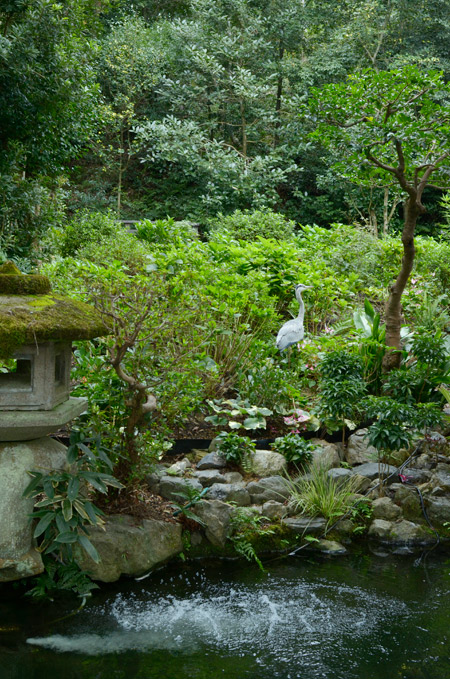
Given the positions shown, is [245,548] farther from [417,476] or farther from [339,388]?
[417,476]

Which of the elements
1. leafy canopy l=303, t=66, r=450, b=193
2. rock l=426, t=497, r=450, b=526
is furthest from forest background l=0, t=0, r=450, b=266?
rock l=426, t=497, r=450, b=526

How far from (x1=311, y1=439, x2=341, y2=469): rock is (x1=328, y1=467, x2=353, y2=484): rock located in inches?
2.2

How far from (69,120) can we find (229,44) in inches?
234

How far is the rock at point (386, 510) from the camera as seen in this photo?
4309 millimetres

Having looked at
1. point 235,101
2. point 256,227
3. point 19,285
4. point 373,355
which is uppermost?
point 235,101

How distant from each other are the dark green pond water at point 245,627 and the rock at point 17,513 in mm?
207

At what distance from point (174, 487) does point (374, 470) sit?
1551 mm

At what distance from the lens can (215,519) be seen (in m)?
3.86

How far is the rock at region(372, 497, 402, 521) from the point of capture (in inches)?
170

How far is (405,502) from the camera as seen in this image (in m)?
4.36

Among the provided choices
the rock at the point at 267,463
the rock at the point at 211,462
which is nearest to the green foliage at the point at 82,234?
the rock at the point at 211,462

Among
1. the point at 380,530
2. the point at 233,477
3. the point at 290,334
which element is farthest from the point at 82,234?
the point at 380,530

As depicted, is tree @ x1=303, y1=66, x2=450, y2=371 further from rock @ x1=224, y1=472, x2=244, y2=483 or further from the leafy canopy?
rock @ x1=224, y1=472, x2=244, y2=483

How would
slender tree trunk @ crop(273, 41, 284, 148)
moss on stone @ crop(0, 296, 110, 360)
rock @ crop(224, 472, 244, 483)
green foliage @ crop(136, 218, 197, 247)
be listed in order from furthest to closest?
slender tree trunk @ crop(273, 41, 284, 148), green foliage @ crop(136, 218, 197, 247), rock @ crop(224, 472, 244, 483), moss on stone @ crop(0, 296, 110, 360)
